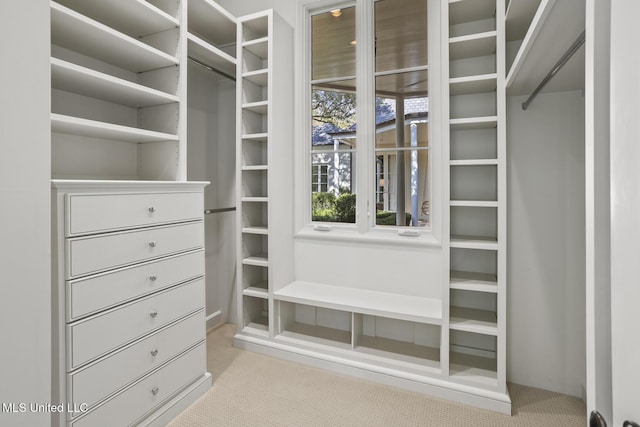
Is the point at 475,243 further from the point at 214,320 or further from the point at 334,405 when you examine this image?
the point at 214,320

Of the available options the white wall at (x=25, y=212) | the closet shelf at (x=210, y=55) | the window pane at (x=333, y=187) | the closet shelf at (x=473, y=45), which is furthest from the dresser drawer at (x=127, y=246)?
the closet shelf at (x=473, y=45)

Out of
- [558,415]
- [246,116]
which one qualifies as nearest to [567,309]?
[558,415]

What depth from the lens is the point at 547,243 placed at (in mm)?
2109

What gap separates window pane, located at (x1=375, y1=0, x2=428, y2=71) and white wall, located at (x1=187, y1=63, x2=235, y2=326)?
1.40 m

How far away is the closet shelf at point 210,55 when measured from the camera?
7.78 ft

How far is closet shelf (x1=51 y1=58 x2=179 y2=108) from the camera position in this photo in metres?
1.52

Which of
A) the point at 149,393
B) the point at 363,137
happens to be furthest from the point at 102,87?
the point at 363,137

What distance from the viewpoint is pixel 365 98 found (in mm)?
2635

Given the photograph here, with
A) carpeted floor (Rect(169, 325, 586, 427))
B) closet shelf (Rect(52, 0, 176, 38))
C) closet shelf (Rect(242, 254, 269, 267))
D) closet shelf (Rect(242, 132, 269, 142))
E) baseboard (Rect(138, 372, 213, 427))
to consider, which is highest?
closet shelf (Rect(52, 0, 176, 38))

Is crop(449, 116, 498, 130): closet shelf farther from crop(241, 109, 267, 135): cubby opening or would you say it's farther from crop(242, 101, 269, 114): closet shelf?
crop(241, 109, 267, 135): cubby opening

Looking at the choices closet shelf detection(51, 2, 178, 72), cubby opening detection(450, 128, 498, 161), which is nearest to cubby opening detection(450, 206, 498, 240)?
cubby opening detection(450, 128, 498, 161)

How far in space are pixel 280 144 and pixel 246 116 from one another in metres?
0.40

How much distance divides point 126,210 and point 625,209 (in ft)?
5.92

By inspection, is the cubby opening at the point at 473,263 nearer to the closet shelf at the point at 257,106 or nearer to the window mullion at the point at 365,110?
the window mullion at the point at 365,110
